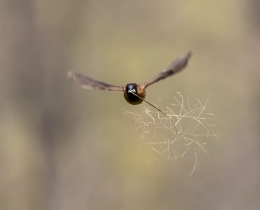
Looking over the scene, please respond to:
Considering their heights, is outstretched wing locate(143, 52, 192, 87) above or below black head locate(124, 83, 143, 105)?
below

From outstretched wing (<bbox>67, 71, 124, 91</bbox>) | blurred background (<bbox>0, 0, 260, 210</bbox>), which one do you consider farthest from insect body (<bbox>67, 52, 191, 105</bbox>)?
blurred background (<bbox>0, 0, 260, 210</bbox>)

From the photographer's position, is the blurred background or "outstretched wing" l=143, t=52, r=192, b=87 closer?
"outstretched wing" l=143, t=52, r=192, b=87

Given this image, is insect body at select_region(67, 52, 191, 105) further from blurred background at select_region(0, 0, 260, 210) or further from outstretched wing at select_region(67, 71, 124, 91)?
blurred background at select_region(0, 0, 260, 210)

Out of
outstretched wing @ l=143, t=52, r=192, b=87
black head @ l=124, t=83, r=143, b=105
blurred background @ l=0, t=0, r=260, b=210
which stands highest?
blurred background @ l=0, t=0, r=260, b=210

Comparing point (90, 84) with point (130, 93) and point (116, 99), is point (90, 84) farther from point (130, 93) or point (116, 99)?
point (116, 99)

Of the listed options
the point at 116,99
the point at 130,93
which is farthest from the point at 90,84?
the point at 116,99

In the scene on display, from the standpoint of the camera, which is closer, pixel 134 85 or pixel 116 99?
pixel 134 85

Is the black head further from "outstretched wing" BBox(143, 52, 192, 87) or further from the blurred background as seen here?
the blurred background

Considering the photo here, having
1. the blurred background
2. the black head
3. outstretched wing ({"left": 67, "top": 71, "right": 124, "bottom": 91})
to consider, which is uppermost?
the blurred background

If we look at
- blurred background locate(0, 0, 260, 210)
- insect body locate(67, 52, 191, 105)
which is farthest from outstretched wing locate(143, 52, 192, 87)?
blurred background locate(0, 0, 260, 210)

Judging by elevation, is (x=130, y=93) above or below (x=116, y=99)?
below
